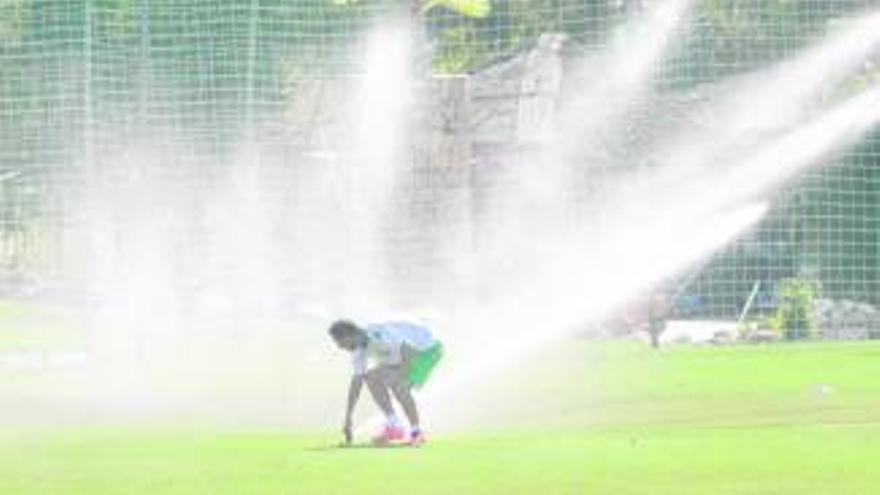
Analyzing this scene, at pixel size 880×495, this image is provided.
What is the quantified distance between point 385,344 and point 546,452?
1556mm

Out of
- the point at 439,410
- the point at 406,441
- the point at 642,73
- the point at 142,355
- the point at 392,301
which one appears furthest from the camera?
the point at 642,73

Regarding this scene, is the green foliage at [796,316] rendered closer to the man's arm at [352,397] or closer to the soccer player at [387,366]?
the soccer player at [387,366]

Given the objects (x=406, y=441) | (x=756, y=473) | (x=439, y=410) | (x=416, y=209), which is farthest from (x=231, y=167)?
(x=756, y=473)

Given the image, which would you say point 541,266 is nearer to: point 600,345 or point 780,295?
point 600,345

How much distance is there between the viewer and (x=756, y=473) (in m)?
13.4

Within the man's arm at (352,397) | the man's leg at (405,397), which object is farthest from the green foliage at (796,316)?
the man's arm at (352,397)

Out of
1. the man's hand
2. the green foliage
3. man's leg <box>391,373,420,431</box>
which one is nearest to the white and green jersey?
man's leg <box>391,373,420,431</box>

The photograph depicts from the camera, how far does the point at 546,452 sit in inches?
592

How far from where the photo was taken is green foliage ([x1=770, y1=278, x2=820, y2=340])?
3347 cm

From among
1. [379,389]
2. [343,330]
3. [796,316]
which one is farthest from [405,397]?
[796,316]

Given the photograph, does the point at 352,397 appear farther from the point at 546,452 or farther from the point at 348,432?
the point at 546,452

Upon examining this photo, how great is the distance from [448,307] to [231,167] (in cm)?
345

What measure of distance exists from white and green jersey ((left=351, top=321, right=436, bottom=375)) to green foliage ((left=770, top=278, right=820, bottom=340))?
695 inches

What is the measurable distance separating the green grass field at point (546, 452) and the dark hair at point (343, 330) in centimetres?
75
